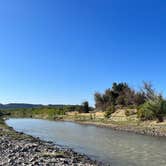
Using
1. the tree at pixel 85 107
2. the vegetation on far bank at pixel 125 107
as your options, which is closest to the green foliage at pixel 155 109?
the vegetation on far bank at pixel 125 107

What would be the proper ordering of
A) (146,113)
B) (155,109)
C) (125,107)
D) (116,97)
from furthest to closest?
(116,97) < (125,107) < (146,113) < (155,109)

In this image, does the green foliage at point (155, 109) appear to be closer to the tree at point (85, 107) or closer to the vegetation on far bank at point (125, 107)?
the vegetation on far bank at point (125, 107)

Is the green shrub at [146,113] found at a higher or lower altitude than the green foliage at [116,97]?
lower

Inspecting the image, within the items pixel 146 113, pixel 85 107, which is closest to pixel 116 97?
pixel 85 107

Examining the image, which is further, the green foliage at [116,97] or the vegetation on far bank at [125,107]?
the green foliage at [116,97]

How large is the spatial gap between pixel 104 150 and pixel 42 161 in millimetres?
10657

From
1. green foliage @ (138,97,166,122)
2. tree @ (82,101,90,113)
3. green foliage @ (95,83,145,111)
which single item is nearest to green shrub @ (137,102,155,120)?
green foliage @ (138,97,166,122)

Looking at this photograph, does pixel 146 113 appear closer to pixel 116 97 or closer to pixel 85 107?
pixel 116 97

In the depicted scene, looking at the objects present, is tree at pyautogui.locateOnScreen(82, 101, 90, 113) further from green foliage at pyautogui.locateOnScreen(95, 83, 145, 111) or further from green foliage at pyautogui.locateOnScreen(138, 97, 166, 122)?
green foliage at pyautogui.locateOnScreen(138, 97, 166, 122)

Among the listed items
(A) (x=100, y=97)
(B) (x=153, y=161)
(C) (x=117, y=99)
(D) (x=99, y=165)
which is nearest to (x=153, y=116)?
(B) (x=153, y=161)

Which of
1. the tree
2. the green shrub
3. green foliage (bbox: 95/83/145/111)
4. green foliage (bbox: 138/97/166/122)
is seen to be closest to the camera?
green foliage (bbox: 138/97/166/122)

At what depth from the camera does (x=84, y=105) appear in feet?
355

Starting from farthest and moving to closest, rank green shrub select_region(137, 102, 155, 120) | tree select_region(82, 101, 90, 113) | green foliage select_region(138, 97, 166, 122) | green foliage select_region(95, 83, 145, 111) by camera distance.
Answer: tree select_region(82, 101, 90, 113)
green foliage select_region(95, 83, 145, 111)
green shrub select_region(137, 102, 155, 120)
green foliage select_region(138, 97, 166, 122)

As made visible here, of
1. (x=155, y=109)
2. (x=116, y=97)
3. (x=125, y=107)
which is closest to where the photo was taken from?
(x=155, y=109)
